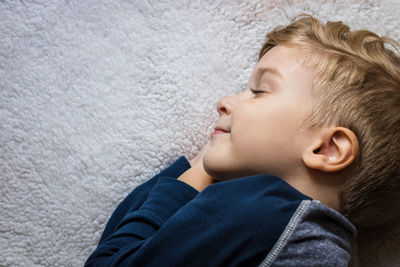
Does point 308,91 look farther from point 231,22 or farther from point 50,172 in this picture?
point 50,172

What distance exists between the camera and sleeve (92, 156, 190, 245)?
2.83 feet

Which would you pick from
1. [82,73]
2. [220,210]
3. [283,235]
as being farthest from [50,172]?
[283,235]

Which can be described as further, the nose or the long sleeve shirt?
the nose

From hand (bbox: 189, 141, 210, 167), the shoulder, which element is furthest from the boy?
hand (bbox: 189, 141, 210, 167)

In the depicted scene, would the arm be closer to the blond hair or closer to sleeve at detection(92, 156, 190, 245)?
sleeve at detection(92, 156, 190, 245)

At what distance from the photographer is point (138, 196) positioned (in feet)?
2.85

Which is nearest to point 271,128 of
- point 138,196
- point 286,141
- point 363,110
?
point 286,141

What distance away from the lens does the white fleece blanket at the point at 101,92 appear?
2.93 ft

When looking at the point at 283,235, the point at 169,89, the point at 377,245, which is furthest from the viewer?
the point at 169,89

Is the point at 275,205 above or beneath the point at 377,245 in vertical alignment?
above

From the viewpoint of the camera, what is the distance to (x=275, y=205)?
670 mm

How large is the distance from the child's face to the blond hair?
0.02 m

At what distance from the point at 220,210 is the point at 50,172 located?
16.8 inches

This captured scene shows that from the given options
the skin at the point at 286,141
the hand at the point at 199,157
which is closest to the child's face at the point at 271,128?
the skin at the point at 286,141
